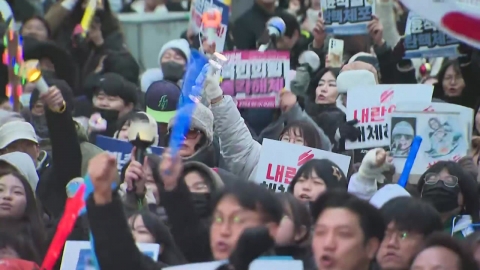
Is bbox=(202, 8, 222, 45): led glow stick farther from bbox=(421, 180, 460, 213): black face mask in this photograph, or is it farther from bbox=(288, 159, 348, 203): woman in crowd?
bbox=(421, 180, 460, 213): black face mask

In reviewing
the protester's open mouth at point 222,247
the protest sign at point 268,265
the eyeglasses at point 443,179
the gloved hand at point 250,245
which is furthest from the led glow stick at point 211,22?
the gloved hand at point 250,245

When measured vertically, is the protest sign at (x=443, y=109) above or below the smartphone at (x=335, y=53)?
below

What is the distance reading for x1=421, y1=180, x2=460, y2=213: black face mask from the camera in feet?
22.8

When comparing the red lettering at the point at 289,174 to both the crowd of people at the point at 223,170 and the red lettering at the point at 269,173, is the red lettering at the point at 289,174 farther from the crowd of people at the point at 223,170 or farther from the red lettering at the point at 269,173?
the crowd of people at the point at 223,170

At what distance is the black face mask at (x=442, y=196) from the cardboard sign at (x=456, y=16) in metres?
1.66

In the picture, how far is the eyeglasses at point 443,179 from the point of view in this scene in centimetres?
706

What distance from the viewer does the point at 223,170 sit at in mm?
7047

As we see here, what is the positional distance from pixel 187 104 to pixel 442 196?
180cm

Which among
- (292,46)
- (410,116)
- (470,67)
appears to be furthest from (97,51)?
(410,116)

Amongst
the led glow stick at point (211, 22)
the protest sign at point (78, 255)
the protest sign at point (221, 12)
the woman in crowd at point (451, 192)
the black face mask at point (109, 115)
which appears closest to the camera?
→ the protest sign at point (78, 255)

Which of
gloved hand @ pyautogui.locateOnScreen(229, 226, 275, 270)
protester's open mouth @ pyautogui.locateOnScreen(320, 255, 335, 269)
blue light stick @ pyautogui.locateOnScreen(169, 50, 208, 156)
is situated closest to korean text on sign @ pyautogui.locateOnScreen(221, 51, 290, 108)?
blue light stick @ pyautogui.locateOnScreen(169, 50, 208, 156)

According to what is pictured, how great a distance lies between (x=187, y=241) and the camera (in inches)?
228

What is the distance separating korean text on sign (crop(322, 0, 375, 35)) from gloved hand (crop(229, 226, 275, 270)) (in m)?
5.76

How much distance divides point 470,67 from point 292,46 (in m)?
1.57
